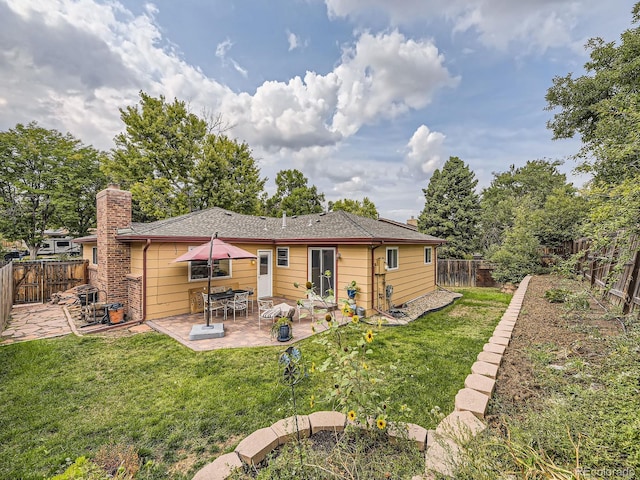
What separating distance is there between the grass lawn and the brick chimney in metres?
1.99

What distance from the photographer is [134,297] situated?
314 inches

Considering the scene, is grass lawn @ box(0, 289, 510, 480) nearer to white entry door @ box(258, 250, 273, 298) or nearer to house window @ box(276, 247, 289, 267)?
white entry door @ box(258, 250, 273, 298)

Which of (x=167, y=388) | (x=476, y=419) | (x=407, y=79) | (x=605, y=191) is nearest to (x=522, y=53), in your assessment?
(x=407, y=79)

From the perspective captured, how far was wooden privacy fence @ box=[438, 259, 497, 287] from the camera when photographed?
51.5 feet

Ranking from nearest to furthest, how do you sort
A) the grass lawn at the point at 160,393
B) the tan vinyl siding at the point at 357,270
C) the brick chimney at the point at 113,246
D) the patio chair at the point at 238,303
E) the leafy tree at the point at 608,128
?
the grass lawn at the point at 160,393 → the leafy tree at the point at 608,128 → the patio chair at the point at 238,303 → the brick chimney at the point at 113,246 → the tan vinyl siding at the point at 357,270

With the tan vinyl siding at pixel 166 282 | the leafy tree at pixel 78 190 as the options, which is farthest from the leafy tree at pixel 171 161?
the tan vinyl siding at pixel 166 282

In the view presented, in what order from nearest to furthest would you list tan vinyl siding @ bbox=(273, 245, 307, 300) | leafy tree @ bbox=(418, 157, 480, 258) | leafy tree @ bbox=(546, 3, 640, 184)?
leafy tree @ bbox=(546, 3, 640, 184) < tan vinyl siding @ bbox=(273, 245, 307, 300) < leafy tree @ bbox=(418, 157, 480, 258)

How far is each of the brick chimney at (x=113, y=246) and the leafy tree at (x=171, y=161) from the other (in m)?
11.0

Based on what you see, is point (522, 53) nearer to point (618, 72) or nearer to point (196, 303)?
point (618, 72)

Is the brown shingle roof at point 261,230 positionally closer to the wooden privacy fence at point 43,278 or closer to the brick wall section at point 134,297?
the brick wall section at point 134,297

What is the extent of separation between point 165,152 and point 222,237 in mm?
13775

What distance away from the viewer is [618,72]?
945cm

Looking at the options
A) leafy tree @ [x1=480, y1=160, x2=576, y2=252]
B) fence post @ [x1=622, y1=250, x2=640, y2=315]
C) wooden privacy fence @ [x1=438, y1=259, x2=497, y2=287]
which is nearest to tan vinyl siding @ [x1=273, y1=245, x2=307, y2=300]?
fence post @ [x1=622, y1=250, x2=640, y2=315]

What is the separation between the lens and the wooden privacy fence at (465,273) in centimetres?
1570
